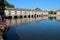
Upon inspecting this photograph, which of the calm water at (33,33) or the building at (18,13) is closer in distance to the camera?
the calm water at (33,33)

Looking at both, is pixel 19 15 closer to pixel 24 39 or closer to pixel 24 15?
pixel 24 15

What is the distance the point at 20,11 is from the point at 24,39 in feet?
154

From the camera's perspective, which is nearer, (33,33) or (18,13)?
(33,33)

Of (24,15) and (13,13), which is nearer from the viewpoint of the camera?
(13,13)

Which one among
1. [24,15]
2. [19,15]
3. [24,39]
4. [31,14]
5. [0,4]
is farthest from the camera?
[31,14]

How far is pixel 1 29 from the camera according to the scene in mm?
A: 13375

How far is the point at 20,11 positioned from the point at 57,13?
41.7 meters

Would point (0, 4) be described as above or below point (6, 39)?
above

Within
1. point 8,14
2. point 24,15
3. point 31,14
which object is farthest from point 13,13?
point 31,14

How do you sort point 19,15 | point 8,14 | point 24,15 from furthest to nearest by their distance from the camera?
point 24,15
point 19,15
point 8,14

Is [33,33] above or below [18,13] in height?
above

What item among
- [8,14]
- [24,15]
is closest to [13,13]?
[8,14]

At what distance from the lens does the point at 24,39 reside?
14375 mm

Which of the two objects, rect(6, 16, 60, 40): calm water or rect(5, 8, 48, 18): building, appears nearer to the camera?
rect(6, 16, 60, 40): calm water
